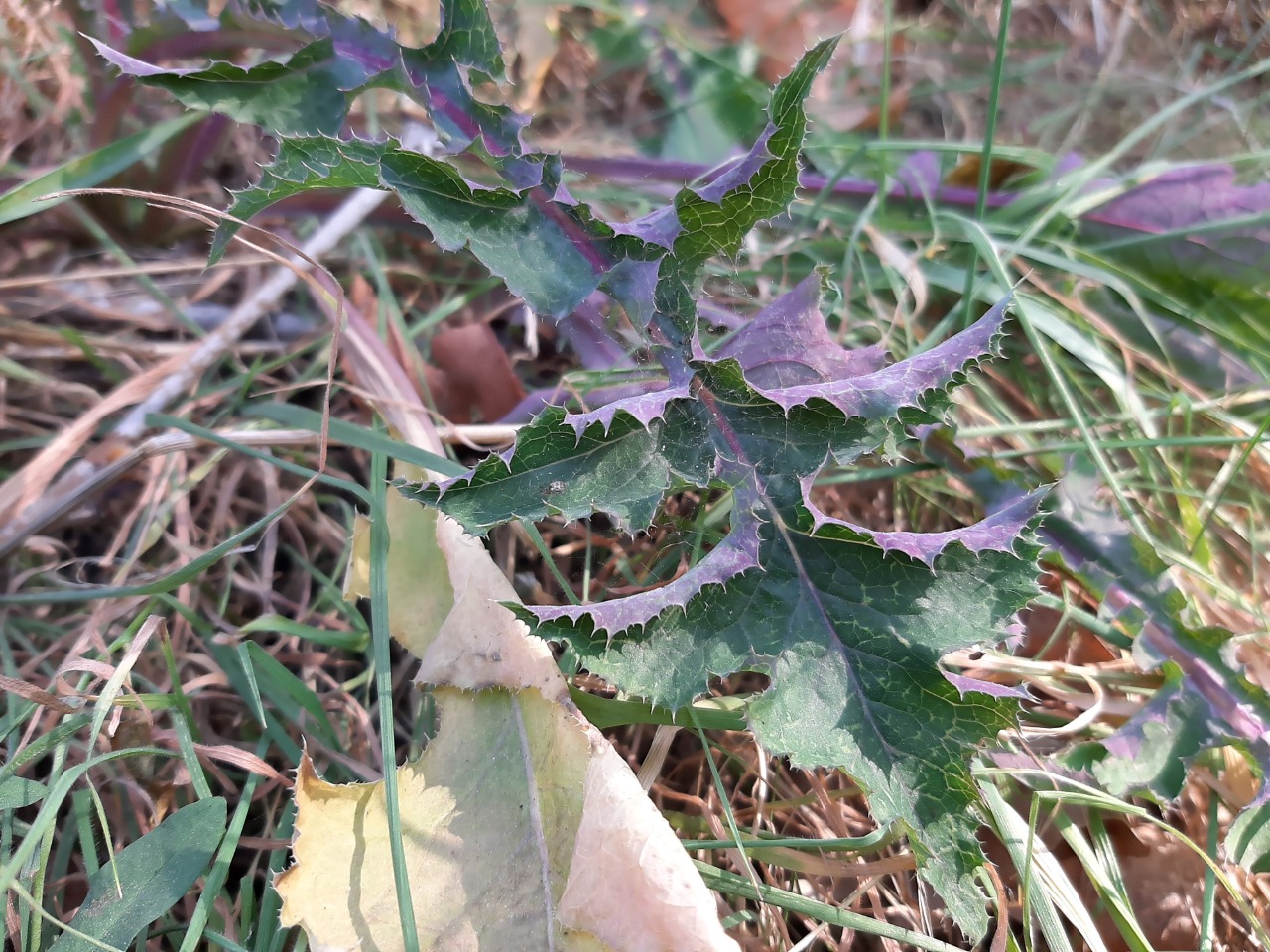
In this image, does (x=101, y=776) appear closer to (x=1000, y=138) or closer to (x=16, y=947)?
(x=16, y=947)

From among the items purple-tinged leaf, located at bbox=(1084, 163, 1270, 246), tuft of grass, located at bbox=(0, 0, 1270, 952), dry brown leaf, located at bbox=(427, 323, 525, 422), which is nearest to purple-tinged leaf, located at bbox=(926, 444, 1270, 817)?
tuft of grass, located at bbox=(0, 0, 1270, 952)

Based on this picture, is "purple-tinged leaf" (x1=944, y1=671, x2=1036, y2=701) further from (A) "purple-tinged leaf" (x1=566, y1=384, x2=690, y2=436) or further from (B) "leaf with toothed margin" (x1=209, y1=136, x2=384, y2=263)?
(B) "leaf with toothed margin" (x1=209, y1=136, x2=384, y2=263)

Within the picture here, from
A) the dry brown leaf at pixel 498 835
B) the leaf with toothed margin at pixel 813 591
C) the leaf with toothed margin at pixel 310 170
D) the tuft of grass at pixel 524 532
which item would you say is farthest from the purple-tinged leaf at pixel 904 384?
the leaf with toothed margin at pixel 310 170

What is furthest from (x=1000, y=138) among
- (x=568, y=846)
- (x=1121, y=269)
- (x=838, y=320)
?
(x=568, y=846)

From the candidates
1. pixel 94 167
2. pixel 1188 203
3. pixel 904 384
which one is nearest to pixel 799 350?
pixel 904 384

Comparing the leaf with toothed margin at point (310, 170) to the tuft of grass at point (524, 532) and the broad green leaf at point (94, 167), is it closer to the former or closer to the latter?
the tuft of grass at point (524, 532)
